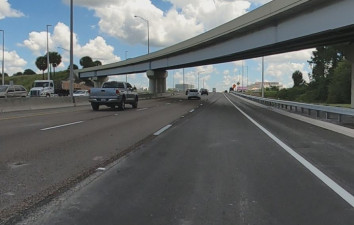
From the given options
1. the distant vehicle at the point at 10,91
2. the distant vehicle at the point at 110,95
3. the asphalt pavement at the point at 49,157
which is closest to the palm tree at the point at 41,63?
the distant vehicle at the point at 10,91

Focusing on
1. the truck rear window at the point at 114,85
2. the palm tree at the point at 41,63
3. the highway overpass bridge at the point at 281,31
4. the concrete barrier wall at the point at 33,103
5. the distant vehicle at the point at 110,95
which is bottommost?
the concrete barrier wall at the point at 33,103

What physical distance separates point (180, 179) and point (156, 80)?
72.5 meters

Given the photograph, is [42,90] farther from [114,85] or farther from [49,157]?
[49,157]

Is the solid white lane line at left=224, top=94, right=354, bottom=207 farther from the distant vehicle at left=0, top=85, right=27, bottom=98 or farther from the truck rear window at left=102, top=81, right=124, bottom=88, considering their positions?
the distant vehicle at left=0, top=85, right=27, bottom=98

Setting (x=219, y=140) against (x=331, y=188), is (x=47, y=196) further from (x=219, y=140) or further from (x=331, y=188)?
(x=219, y=140)

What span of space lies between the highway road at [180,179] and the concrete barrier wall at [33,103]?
16.4 metres

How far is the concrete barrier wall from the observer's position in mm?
29469

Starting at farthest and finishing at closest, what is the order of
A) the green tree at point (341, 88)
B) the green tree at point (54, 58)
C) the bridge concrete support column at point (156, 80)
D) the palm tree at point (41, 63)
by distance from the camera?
the palm tree at point (41, 63) < the green tree at point (54, 58) < the bridge concrete support column at point (156, 80) < the green tree at point (341, 88)

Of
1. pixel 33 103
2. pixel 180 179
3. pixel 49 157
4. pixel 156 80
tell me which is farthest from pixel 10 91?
pixel 180 179

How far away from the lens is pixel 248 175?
8398 millimetres

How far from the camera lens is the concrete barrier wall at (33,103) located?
29469 mm

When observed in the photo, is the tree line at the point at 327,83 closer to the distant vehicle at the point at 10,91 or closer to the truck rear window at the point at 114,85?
the truck rear window at the point at 114,85

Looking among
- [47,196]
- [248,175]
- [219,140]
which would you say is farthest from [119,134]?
[47,196]

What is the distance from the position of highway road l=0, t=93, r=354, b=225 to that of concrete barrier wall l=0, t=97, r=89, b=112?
16.4 meters
